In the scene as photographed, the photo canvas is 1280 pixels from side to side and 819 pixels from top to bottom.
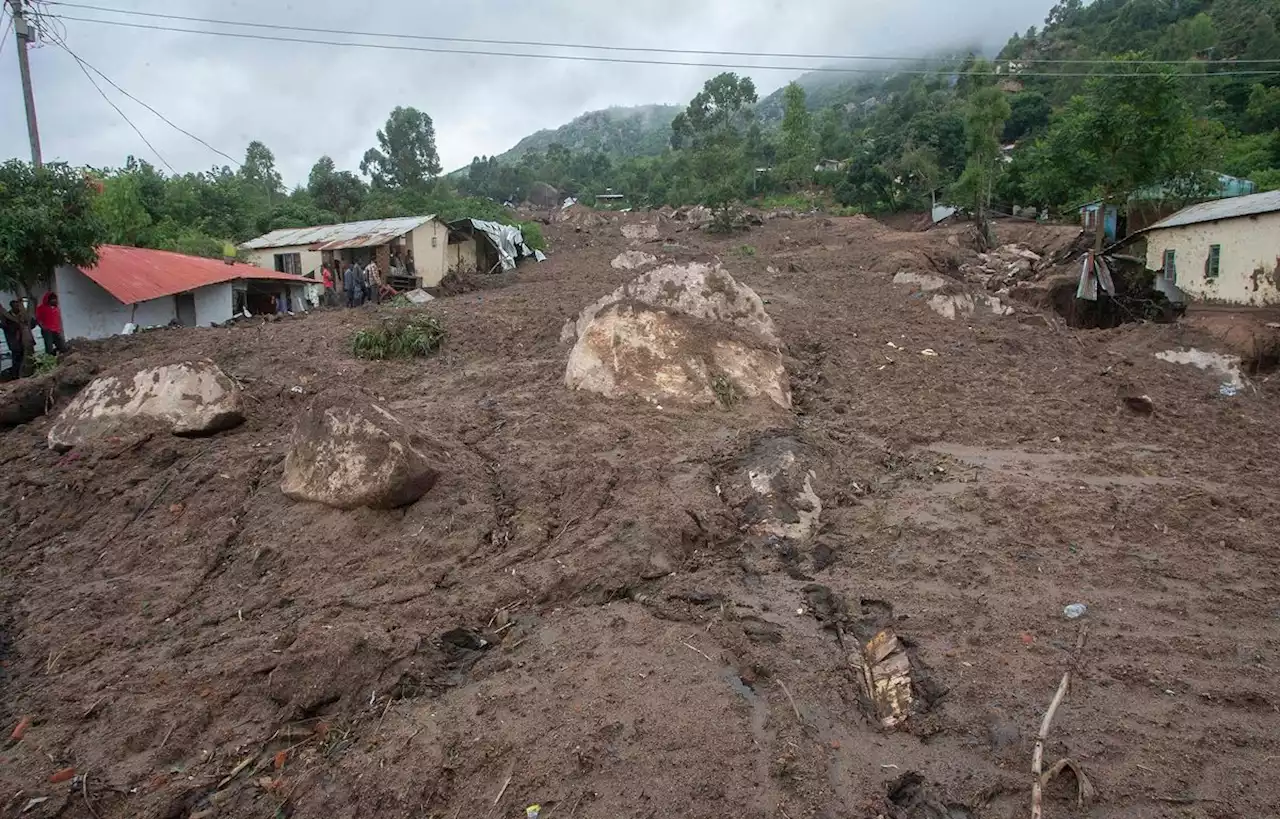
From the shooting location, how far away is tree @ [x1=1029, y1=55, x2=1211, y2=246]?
1767cm

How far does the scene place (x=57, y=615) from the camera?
5.27 m

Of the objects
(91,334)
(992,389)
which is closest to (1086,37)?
(992,389)

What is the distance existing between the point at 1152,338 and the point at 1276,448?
5.15 meters

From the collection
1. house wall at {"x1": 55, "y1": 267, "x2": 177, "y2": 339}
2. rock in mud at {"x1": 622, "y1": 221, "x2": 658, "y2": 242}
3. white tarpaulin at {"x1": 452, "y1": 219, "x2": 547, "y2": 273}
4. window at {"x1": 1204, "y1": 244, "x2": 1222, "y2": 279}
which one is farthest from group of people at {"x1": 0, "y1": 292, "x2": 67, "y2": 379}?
rock in mud at {"x1": 622, "y1": 221, "x2": 658, "y2": 242}

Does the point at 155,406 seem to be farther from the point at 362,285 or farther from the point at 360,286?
the point at 362,285

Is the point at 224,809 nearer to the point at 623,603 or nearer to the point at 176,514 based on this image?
the point at 623,603

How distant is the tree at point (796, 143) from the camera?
4588 centimetres

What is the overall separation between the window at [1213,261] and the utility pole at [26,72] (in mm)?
20265

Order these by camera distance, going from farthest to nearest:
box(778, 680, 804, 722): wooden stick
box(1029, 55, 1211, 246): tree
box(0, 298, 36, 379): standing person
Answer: box(1029, 55, 1211, 246): tree → box(0, 298, 36, 379): standing person → box(778, 680, 804, 722): wooden stick

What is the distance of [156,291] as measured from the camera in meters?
14.9

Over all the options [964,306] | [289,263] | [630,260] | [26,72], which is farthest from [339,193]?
[964,306]

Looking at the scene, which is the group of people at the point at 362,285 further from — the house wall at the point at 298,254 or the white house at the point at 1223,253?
the white house at the point at 1223,253

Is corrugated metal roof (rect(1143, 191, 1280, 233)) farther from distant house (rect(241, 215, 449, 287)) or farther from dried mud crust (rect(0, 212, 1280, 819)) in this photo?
distant house (rect(241, 215, 449, 287))

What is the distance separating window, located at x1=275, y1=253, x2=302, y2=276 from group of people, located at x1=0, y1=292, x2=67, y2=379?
11585mm
